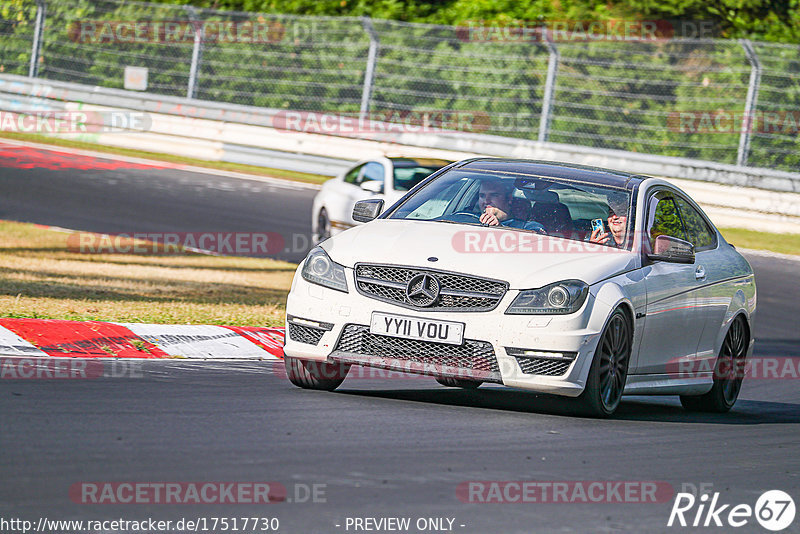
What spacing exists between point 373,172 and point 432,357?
980 cm

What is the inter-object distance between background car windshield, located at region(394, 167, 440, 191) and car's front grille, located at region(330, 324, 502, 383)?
880 centimetres

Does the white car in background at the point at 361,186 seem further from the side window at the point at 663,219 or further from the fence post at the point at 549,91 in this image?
the side window at the point at 663,219

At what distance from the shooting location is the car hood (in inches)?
292

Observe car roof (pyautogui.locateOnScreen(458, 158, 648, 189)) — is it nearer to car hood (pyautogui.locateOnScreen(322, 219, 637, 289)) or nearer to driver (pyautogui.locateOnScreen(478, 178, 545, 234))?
driver (pyautogui.locateOnScreen(478, 178, 545, 234))

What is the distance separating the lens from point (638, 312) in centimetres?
794

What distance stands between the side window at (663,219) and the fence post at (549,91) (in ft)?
44.9

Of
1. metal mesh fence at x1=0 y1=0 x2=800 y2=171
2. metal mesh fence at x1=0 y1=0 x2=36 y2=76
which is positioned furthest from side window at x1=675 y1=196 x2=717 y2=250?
metal mesh fence at x1=0 y1=0 x2=36 y2=76

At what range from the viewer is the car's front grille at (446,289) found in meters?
7.32

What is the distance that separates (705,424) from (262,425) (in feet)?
10.6

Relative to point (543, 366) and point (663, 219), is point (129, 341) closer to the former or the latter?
point (543, 366)

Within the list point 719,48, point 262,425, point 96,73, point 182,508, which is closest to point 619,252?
point 262,425

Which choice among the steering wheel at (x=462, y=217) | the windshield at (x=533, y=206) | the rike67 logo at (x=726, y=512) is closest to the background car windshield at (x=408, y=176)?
the windshield at (x=533, y=206)

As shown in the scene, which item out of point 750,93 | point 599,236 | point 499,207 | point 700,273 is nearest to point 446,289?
point 499,207

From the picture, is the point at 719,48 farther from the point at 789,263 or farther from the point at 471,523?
the point at 471,523
